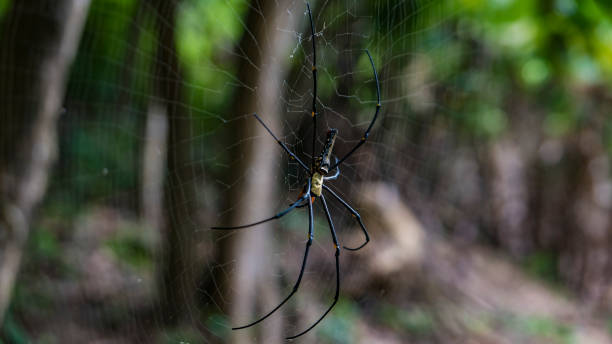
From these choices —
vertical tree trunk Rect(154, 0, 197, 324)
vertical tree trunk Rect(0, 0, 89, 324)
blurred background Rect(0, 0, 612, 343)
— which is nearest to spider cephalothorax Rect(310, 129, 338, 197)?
blurred background Rect(0, 0, 612, 343)

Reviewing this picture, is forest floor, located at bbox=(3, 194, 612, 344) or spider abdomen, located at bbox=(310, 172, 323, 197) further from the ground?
spider abdomen, located at bbox=(310, 172, 323, 197)

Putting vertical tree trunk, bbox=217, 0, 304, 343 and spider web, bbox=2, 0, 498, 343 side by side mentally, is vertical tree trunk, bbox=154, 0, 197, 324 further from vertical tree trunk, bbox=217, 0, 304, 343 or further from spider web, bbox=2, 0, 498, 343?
vertical tree trunk, bbox=217, 0, 304, 343

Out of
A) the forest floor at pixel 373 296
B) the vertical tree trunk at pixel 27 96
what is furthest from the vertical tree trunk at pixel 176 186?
the vertical tree trunk at pixel 27 96

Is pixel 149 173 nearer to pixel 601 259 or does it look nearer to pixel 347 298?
pixel 347 298

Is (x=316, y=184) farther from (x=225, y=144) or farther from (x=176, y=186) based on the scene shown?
(x=176, y=186)

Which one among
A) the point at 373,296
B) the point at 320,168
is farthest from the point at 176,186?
the point at 373,296
